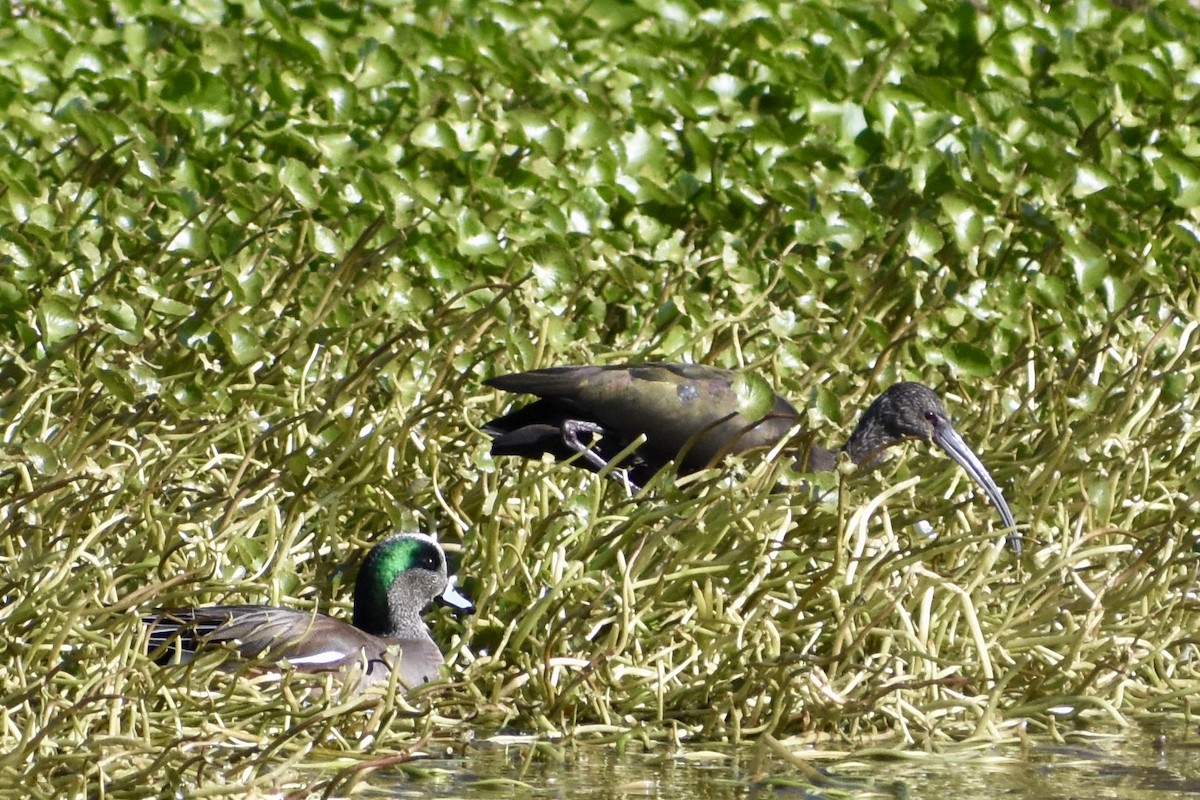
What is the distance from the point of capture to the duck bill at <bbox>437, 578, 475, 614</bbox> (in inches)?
215

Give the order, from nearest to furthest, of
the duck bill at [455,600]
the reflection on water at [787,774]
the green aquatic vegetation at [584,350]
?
the reflection on water at [787,774] < the green aquatic vegetation at [584,350] < the duck bill at [455,600]

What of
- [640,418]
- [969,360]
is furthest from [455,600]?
[969,360]

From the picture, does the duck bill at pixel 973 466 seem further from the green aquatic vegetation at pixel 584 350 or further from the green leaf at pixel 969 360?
the green leaf at pixel 969 360

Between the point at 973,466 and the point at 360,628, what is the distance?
167 centimetres

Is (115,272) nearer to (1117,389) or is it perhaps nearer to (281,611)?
(281,611)

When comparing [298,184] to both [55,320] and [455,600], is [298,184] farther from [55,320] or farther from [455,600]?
[455,600]

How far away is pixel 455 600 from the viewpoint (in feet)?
18.0

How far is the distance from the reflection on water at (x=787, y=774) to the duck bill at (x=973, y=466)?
34.8 inches

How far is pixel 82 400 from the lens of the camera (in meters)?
5.78

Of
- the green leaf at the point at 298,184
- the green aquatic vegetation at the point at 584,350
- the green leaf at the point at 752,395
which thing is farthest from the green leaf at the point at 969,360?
the green leaf at the point at 298,184

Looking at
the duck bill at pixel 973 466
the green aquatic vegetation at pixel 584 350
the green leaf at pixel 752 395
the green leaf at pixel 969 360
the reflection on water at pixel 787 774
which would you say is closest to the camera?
the reflection on water at pixel 787 774

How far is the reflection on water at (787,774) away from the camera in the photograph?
4.51 metres

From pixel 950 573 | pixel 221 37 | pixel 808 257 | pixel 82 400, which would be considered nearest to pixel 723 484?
pixel 950 573

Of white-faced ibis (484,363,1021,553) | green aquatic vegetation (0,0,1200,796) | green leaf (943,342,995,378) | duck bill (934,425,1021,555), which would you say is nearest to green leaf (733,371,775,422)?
green aquatic vegetation (0,0,1200,796)
